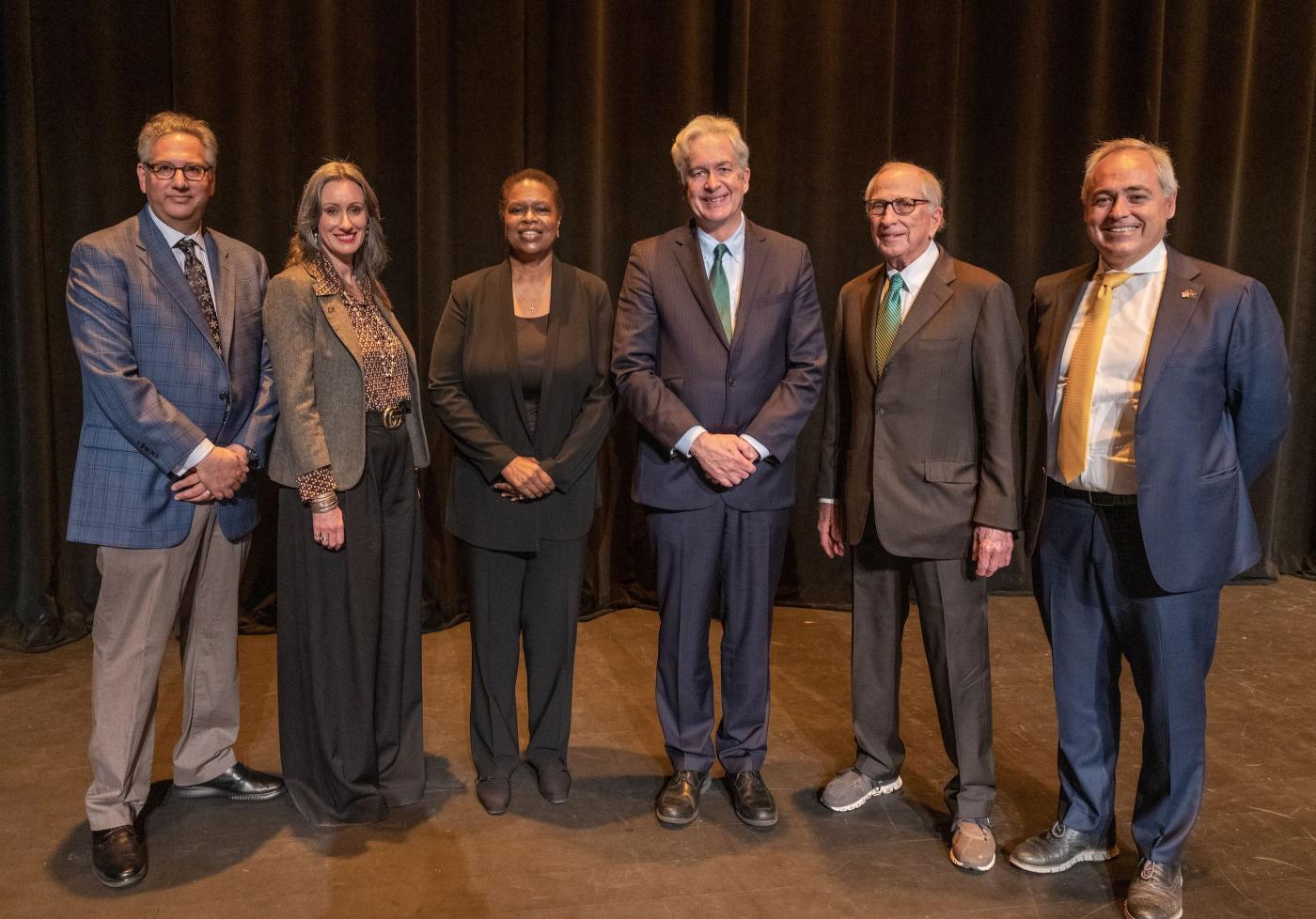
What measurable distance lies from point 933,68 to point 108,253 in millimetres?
3852

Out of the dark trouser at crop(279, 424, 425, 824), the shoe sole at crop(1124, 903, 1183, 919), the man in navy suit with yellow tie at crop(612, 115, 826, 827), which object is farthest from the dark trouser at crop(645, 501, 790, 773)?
the shoe sole at crop(1124, 903, 1183, 919)

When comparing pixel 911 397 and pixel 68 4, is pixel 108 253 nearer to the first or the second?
pixel 911 397

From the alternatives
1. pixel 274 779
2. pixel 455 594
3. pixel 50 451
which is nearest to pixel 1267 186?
pixel 455 594

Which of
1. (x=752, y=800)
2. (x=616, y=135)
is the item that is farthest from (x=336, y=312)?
(x=616, y=135)

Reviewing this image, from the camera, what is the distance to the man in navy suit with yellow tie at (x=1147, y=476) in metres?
2.35

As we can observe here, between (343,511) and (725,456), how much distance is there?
964 mm

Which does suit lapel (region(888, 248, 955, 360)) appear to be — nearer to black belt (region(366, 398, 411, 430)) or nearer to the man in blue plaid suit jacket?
black belt (region(366, 398, 411, 430))

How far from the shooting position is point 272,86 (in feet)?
14.6

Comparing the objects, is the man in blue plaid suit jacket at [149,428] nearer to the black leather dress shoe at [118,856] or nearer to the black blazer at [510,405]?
the black leather dress shoe at [118,856]

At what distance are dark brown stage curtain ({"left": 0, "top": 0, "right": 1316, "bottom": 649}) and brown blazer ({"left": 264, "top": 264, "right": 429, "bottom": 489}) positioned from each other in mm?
1938

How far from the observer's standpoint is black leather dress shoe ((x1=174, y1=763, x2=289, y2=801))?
Result: 2.98 meters

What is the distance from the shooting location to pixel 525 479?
9.18 feet

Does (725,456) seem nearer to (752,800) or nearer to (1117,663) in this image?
(752,800)

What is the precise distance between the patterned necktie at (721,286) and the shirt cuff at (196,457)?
1.30 metres
